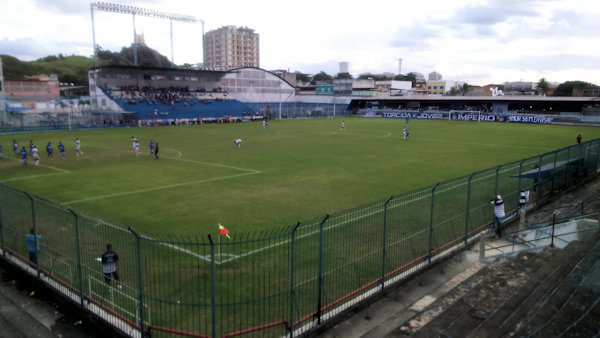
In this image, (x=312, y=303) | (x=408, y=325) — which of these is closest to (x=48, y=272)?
(x=312, y=303)

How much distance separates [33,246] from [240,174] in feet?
51.6

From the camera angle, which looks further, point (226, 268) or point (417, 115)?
point (417, 115)

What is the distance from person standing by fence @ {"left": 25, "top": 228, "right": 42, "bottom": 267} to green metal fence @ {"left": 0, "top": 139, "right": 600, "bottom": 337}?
0.57 ft

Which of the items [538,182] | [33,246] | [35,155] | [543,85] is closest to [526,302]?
[538,182]

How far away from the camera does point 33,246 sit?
38.8 ft

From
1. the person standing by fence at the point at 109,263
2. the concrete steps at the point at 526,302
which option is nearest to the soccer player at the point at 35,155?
the person standing by fence at the point at 109,263

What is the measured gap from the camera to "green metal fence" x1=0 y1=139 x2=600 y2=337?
9.29m

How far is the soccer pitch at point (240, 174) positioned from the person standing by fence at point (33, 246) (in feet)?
13.8

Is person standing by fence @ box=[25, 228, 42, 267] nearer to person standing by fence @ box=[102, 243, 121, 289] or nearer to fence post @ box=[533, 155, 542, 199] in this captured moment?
person standing by fence @ box=[102, 243, 121, 289]

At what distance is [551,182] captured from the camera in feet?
66.2

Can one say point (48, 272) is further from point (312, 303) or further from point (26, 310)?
point (312, 303)

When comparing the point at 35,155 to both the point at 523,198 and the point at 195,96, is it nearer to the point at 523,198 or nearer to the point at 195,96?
the point at 523,198

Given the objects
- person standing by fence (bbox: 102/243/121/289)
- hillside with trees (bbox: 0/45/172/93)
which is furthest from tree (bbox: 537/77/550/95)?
person standing by fence (bbox: 102/243/121/289)

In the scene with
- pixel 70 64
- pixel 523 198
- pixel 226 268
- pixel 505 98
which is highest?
pixel 70 64
